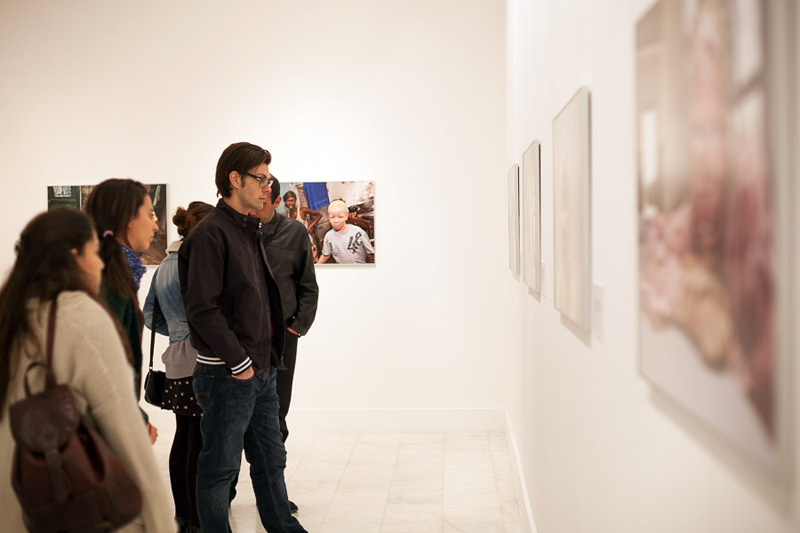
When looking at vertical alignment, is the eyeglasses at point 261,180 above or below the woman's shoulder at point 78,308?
above

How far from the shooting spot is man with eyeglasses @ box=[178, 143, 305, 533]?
326 centimetres

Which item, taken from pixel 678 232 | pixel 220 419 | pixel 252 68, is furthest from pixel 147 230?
pixel 252 68

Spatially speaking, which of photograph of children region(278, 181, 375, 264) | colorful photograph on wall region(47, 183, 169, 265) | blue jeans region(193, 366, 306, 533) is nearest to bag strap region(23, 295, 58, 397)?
blue jeans region(193, 366, 306, 533)

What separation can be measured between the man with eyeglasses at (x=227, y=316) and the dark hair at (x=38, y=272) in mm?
1231

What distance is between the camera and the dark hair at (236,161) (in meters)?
3.45

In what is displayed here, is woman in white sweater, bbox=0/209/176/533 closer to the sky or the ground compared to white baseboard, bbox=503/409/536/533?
closer to the sky

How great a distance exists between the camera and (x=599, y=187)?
68.6 inches

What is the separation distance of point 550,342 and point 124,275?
170 centimetres

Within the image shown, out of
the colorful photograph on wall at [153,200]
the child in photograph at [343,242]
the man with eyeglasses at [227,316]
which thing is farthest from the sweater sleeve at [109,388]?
the colorful photograph on wall at [153,200]

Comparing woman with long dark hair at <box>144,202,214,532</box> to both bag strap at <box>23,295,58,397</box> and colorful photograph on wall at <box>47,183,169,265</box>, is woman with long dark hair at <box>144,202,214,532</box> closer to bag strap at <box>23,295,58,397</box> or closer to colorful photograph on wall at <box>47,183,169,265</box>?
bag strap at <box>23,295,58,397</box>

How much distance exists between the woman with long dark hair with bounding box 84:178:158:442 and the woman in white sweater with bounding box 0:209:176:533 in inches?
28.7

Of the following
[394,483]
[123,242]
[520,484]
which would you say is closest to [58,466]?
[123,242]

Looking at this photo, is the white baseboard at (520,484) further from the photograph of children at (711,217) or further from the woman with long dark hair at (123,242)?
the photograph of children at (711,217)

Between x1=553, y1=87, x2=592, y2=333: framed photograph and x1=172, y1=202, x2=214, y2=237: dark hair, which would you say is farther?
x1=172, y1=202, x2=214, y2=237: dark hair
